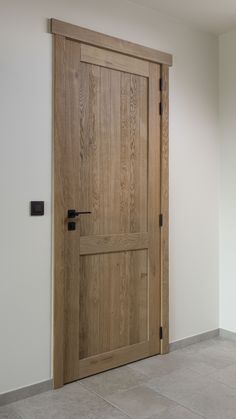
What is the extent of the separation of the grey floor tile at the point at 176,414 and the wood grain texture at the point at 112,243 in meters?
1.08

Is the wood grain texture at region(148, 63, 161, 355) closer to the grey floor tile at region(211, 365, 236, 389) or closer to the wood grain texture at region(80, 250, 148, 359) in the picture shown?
the wood grain texture at region(80, 250, 148, 359)

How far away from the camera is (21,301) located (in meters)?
2.50

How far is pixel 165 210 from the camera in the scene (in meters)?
3.23

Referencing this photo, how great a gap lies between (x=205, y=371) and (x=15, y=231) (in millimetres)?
1655

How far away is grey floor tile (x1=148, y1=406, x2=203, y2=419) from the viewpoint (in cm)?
229

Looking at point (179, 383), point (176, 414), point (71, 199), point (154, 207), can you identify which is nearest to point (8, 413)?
point (176, 414)

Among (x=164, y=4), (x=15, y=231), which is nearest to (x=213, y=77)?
(x=164, y=4)

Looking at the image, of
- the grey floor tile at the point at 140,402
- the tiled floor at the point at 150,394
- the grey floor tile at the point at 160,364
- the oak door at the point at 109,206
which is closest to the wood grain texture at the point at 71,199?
the oak door at the point at 109,206

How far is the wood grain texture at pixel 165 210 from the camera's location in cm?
320

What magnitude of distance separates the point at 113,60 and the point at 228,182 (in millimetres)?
1480

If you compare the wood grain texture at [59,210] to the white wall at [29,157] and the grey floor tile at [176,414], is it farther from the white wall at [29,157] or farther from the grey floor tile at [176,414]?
the grey floor tile at [176,414]

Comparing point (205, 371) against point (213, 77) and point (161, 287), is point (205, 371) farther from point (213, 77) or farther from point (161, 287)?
point (213, 77)

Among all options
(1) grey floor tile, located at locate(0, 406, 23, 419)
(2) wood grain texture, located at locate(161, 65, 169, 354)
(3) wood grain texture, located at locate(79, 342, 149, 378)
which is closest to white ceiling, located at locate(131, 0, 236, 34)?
(2) wood grain texture, located at locate(161, 65, 169, 354)

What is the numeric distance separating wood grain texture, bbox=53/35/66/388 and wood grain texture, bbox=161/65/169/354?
2.93 feet
